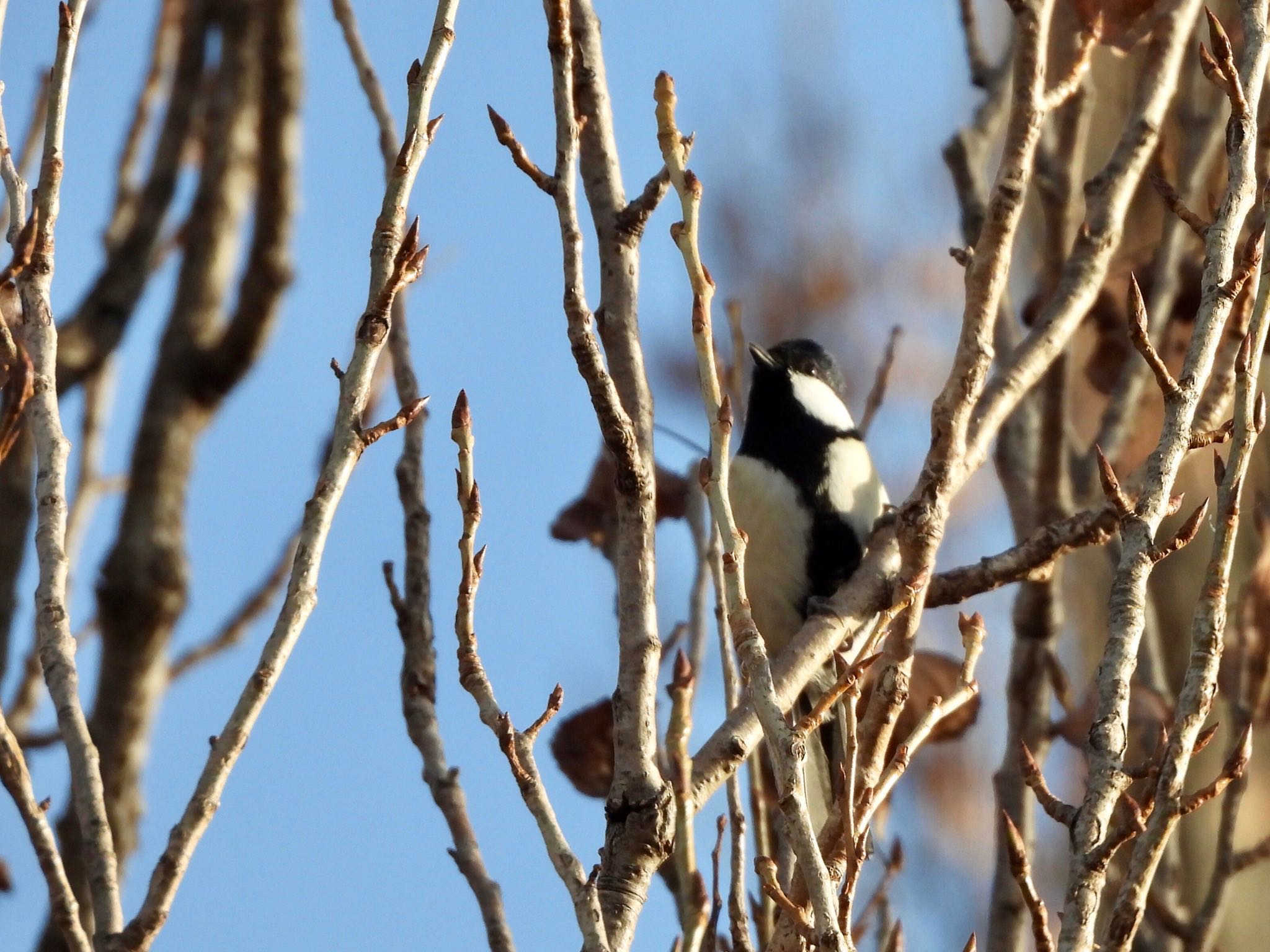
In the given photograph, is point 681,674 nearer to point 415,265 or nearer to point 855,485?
point 415,265

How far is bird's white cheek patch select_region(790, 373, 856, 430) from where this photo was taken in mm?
A: 3471

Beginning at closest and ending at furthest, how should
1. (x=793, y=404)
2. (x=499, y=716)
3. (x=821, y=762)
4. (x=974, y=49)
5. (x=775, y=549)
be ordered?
(x=499, y=716) → (x=821, y=762) → (x=974, y=49) → (x=775, y=549) → (x=793, y=404)

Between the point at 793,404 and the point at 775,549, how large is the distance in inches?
19.6

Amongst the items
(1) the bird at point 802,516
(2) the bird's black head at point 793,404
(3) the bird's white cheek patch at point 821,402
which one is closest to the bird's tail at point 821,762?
(1) the bird at point 802,516

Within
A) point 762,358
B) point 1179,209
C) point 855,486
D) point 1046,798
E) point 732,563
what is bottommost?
point 1046,798

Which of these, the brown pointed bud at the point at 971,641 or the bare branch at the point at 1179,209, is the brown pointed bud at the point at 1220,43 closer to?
the bare branch at the point at 1179,209

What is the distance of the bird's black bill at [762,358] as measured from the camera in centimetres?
363

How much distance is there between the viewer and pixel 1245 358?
4.89 feet

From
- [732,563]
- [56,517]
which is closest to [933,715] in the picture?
[732,563]

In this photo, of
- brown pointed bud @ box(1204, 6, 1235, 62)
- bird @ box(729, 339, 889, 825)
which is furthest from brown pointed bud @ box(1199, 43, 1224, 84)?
bird @ box(729, 339, 889, 825)

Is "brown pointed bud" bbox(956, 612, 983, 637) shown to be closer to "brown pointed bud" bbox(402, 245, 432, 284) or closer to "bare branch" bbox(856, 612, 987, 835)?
"bare branch" bbox(856, 612, 987, 835)

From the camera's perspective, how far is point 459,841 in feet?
6.27

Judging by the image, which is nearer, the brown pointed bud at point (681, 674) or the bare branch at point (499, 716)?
the bare branch at point (499, 716)

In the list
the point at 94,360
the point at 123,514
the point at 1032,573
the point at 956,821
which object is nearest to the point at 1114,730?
the point at 1032,573
